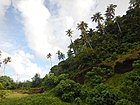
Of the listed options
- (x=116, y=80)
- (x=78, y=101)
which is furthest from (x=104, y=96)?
(x=116, y=80)

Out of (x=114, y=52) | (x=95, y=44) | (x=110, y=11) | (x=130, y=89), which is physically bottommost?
(x=130, y=89)

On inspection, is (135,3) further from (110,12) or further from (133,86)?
(133,86)

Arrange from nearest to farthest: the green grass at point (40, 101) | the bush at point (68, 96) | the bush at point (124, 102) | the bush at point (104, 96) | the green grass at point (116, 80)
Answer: the bush at point (124, 102), the bush at point (104, 96), the green grass at point (116, 80), the green grass at point (40, 101), the bush at point (68, 96)

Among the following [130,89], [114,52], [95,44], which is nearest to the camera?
[130,89]

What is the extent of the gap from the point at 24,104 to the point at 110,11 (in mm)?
48173

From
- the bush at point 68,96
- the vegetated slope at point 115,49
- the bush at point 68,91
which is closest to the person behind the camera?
the bush at point 68,96

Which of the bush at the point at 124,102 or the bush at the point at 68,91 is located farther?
the bush at the point at 68,91

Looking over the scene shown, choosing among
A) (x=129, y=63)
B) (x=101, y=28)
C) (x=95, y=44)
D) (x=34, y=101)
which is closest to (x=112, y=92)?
(x=129, y=63)

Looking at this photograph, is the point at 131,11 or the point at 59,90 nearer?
the point at 59,90

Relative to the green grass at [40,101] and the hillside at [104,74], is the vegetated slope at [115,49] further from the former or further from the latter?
the green grass at [40,101]

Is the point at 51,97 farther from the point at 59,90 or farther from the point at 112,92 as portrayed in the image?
the point at 112,92

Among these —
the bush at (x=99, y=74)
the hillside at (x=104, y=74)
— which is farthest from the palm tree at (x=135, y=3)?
the bush at (x=99, y=74)

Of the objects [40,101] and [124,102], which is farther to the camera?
[40,101]

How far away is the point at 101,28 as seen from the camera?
290ft
